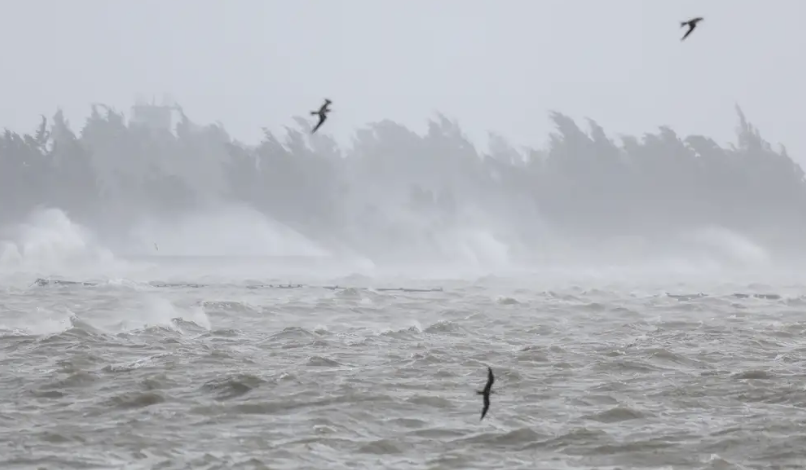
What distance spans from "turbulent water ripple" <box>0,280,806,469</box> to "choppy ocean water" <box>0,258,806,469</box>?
5cm

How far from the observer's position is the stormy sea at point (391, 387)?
1211cm

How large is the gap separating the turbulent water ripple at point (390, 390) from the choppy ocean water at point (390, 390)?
48 mm

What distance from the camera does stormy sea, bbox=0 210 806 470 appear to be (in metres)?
12.1

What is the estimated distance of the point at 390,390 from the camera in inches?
618

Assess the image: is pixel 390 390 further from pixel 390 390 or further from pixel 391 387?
pixel 391 387

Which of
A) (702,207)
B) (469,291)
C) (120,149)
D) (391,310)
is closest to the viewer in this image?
(391,310)

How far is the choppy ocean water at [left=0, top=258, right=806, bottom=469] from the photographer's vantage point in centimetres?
1209

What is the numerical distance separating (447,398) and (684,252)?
299 feet

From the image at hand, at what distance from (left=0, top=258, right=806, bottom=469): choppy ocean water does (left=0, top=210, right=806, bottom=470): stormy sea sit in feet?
0.15

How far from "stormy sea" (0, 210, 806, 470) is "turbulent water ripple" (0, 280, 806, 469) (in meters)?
0.05

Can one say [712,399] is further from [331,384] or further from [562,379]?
[331,384]

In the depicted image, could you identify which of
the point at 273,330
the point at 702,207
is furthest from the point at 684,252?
the point at 273,330

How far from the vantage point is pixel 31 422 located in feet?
43.1

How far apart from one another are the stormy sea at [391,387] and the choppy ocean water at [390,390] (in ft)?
0.15
